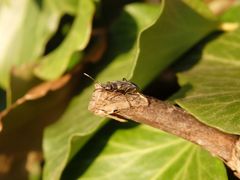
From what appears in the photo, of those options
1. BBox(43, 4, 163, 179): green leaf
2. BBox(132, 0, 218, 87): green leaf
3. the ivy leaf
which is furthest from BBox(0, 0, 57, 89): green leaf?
BBox(132, 0, 218, 87): green leaf

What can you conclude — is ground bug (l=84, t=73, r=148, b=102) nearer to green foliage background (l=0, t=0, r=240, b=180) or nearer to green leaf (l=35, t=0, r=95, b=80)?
green foliage background (l=0, t=0, r=240, b=180)

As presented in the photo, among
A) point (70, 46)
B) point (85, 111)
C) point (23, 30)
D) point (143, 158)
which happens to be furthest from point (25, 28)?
point (143, 158)

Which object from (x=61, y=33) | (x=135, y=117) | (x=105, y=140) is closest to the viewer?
(x=135, y=117)

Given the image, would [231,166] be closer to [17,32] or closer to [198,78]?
[198,78]

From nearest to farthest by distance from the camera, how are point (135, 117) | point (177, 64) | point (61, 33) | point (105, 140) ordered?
1. point (135, 117)
2. point (105, 140)
3. point (177, 64)
4. point (61, 33)

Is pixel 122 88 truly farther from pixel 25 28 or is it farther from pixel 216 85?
pixel 25 28

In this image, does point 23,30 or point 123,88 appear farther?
point 23,30

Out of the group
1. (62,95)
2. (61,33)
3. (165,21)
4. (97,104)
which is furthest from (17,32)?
(97,104)
